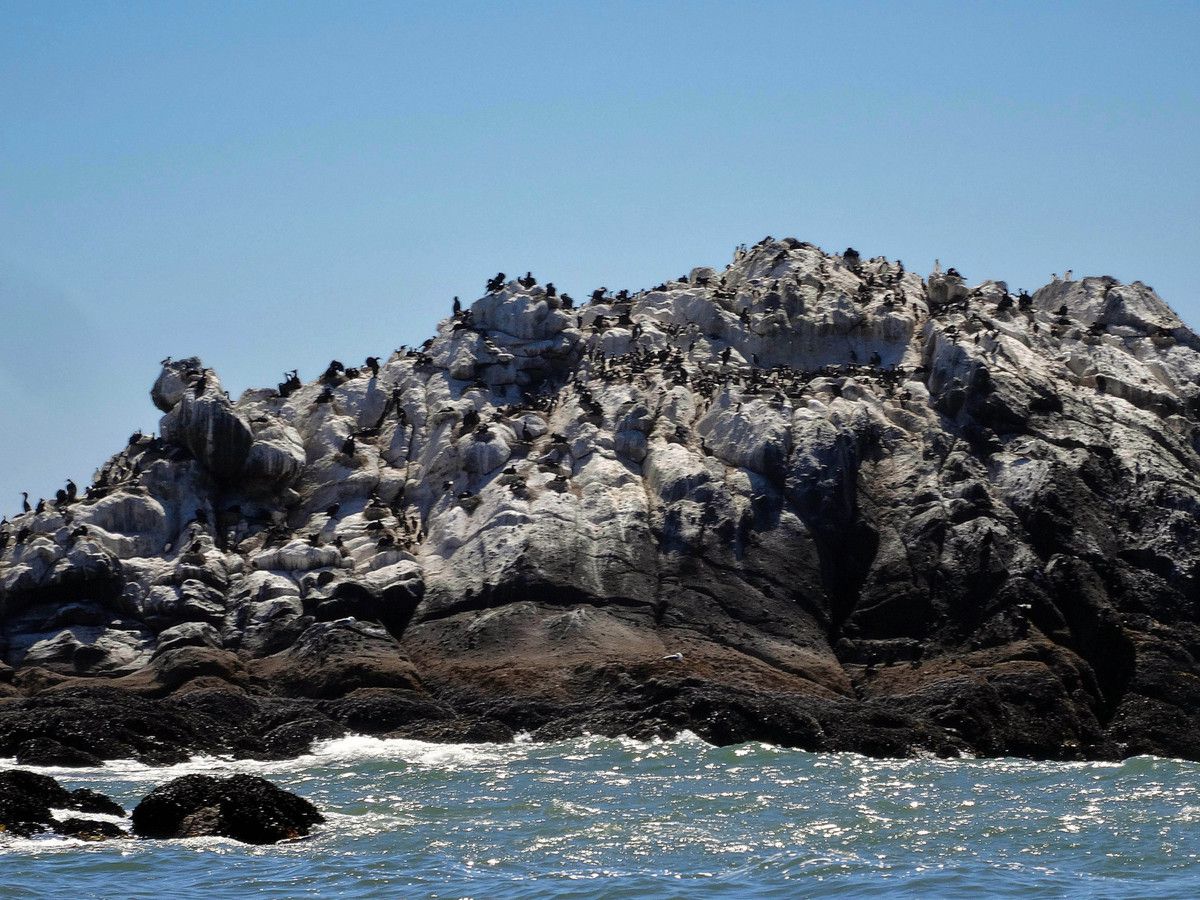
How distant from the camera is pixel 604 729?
46531mm

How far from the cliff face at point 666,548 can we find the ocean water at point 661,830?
323 cm

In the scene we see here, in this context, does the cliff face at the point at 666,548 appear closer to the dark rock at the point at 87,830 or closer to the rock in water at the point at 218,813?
the dark rock at the point at 87,830

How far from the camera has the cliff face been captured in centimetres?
4859

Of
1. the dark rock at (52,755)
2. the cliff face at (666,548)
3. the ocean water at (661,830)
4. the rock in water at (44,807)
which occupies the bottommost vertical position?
the ocean water at (661,830)

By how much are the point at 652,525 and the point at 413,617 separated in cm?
853

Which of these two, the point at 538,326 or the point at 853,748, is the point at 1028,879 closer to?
the point at 853,748

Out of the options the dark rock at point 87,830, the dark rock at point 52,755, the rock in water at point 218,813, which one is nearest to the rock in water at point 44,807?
the dark rock at point 87,830

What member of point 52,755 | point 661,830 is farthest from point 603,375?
point 661,830

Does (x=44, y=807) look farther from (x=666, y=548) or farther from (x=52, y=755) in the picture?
(x=666, y=548)

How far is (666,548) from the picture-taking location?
5659 centimetres

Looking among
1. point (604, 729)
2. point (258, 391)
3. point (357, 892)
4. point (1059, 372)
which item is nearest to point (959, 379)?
point (1059, 372)

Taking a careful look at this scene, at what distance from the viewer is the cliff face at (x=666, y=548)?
4859 centimetres

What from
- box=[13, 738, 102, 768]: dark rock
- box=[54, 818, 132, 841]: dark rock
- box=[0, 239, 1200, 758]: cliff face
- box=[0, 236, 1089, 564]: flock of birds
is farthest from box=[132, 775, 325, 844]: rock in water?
box=[0, 236, 1089, 564]: flock of birds

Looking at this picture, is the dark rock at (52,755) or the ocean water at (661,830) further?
the dark rock at (52,755)
